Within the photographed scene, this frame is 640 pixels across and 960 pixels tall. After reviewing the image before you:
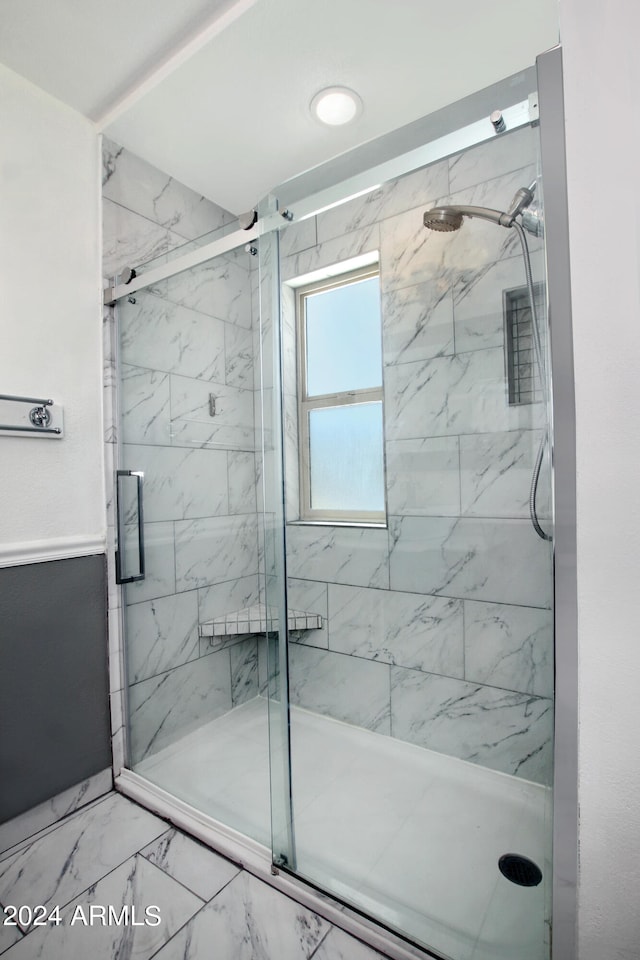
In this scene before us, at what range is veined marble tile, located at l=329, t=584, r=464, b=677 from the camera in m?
1.58

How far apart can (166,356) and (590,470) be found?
1677 mm

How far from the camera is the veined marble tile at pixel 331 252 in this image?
4.84 ft

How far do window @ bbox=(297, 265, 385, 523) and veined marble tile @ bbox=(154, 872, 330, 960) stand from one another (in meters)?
1.05

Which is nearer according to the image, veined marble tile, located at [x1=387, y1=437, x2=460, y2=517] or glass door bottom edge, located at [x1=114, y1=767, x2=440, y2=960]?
glass door bottom edge, located at [x1=114, y1=767, x2=440, y2=960]

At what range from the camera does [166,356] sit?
1.98 m

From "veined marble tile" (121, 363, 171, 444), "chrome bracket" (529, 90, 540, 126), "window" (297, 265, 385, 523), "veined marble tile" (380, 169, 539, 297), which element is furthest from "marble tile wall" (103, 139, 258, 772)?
"chrome bracket" (529, 90, 540, 126)

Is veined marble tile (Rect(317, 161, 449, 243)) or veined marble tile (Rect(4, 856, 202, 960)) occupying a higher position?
veined marble tile (Rect(317, 161, 449, 243))

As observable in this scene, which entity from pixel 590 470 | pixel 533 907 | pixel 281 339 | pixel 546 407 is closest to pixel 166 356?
pixel 281 339

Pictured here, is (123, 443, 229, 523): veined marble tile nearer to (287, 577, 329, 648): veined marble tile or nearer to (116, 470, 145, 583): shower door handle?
(116, 470, 145, 583): shower door handle

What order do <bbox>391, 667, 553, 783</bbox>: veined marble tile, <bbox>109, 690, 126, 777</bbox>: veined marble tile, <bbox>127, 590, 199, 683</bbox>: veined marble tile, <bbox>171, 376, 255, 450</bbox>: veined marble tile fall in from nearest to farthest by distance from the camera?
<bbox>391, 667, 553, 783</bbox>: veined marble tile, <bbox>109, 690, 126, 777</bbox>: veined marble tile, <bbox>127, 590, 199, 683</bbox>: veined marble tile, <bbox>171, 376, 255, 450</bbox>: veined marble tile

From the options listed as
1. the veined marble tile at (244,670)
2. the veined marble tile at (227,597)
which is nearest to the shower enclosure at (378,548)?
the veined marble tile at (227,597)

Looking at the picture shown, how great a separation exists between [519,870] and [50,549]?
5.39 ft

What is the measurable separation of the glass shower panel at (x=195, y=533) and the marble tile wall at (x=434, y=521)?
0.41m

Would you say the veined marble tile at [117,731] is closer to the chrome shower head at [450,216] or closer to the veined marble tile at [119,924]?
the veined marble tile at [119,924]
